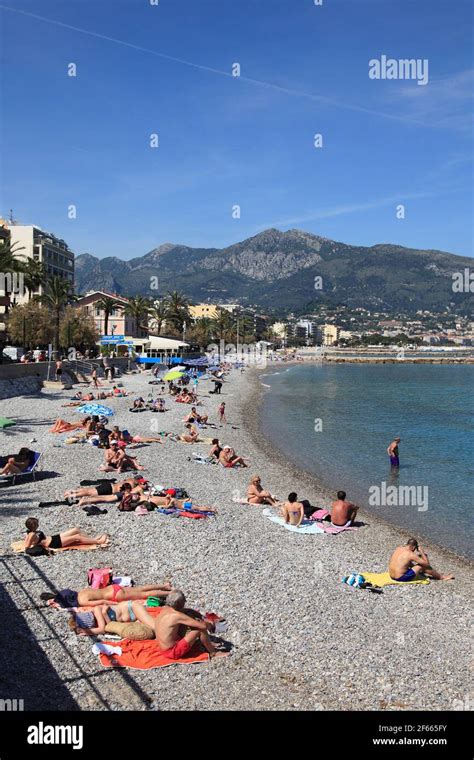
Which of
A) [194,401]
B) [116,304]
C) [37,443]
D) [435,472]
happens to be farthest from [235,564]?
[116,304]

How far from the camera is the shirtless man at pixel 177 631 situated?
7777mm

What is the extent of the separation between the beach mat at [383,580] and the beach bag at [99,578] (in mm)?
4543

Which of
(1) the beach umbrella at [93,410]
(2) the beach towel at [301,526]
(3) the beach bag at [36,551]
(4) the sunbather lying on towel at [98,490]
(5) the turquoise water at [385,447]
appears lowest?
(5) the turquoise water at [385,447]

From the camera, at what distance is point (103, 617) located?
27.5 feet

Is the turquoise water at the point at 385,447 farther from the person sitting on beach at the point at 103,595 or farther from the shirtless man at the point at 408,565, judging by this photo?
the person sitting on beach at the point at 103,595

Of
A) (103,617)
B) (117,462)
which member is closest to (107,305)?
(117,462)

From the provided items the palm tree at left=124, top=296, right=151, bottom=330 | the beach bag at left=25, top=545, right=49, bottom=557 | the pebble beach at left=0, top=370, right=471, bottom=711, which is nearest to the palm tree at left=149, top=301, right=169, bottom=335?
the palm tree at left=124, top=296, right=151, bottom=330

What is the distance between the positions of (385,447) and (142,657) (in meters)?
23.1

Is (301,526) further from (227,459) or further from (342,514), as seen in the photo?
(227,459)

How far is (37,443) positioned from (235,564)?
493 inches

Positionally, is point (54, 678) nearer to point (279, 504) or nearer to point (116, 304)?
point (279, 504)

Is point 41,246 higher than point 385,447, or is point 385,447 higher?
point 41,246

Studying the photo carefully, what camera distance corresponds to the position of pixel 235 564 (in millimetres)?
11305

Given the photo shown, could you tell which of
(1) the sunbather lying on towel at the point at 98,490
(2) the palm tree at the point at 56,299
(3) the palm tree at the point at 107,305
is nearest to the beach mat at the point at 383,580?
(1) the sunbather lying on towel at the point at 98,490
